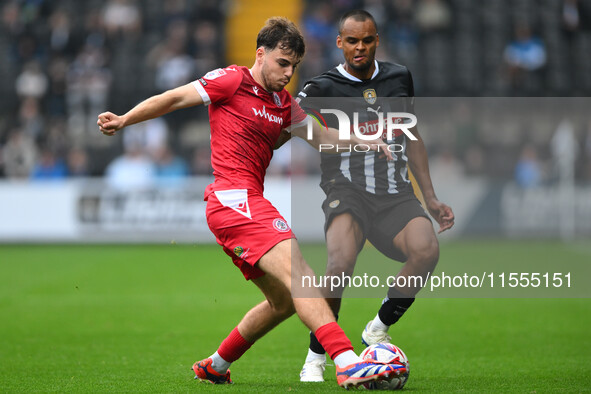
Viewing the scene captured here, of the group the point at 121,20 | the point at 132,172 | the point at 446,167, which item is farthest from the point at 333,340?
the point at 121,20

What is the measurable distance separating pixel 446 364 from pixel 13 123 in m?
15.3

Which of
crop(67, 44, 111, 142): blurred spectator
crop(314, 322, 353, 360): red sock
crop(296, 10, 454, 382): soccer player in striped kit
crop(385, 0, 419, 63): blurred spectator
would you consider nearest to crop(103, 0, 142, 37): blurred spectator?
crop(67, 44, 111, 142): blurred spectator

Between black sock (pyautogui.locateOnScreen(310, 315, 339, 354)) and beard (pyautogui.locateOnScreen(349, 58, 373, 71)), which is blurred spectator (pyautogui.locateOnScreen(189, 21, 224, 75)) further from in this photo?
black sock (pyautogui.locateOnScreen(310, 315, 339, 354))

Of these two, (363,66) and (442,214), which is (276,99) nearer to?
(363,66)

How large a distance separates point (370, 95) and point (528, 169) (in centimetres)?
1184

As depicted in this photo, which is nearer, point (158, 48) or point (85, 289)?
point (85, 289)

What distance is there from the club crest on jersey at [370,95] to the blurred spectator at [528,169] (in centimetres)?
1150

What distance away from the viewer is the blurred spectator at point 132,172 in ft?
56.1

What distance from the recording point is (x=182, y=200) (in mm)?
16875

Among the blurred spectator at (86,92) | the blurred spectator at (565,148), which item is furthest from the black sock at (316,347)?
the blurred spectator at (86,92)

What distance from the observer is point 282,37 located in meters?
5.15

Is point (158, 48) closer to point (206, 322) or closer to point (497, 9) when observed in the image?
point (497, 9)

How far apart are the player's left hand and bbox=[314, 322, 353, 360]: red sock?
4.57 feet

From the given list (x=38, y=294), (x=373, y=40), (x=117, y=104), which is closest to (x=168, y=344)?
(x=373, y=40)
